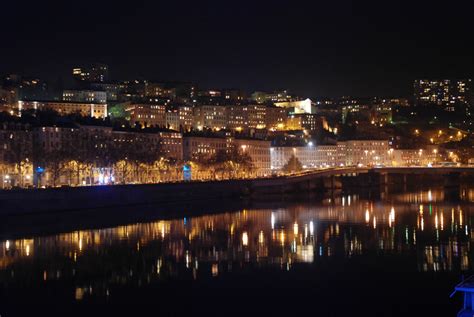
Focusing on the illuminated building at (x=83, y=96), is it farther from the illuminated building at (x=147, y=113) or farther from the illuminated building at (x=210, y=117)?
the illuminated building at (x=210, y=117)

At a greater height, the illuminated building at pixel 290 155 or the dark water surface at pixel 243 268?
the illuminated building at pixel 290 155

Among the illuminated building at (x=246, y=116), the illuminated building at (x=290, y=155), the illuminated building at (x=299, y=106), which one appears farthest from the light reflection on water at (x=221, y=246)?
the illuminated building at (x=299, y=106)

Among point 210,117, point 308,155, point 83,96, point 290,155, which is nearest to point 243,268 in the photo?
point 290,155

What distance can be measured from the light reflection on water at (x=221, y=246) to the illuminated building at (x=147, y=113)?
64155mm

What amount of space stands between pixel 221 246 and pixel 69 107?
76293mm

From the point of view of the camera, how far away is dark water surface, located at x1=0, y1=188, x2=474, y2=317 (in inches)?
960

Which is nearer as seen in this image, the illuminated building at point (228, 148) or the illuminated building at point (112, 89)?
the illuminated building at point (228, 148)

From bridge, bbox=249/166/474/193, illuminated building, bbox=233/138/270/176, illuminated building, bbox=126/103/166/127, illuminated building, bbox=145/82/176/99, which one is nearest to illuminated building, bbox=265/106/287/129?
illuminated building, bbox=145/82/176/99

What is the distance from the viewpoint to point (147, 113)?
117250 millimetres

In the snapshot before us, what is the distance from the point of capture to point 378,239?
3934 centimetres

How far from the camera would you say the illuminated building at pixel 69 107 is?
337 feet

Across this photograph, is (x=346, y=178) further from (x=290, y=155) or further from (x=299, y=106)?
(x=299, y=106)

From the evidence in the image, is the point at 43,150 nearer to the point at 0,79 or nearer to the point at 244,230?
the point at 244,230

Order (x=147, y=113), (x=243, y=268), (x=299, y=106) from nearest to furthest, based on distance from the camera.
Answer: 1. (x=243, y=268)
2. (x=147, y=113)
3. (x=299, y=106)
